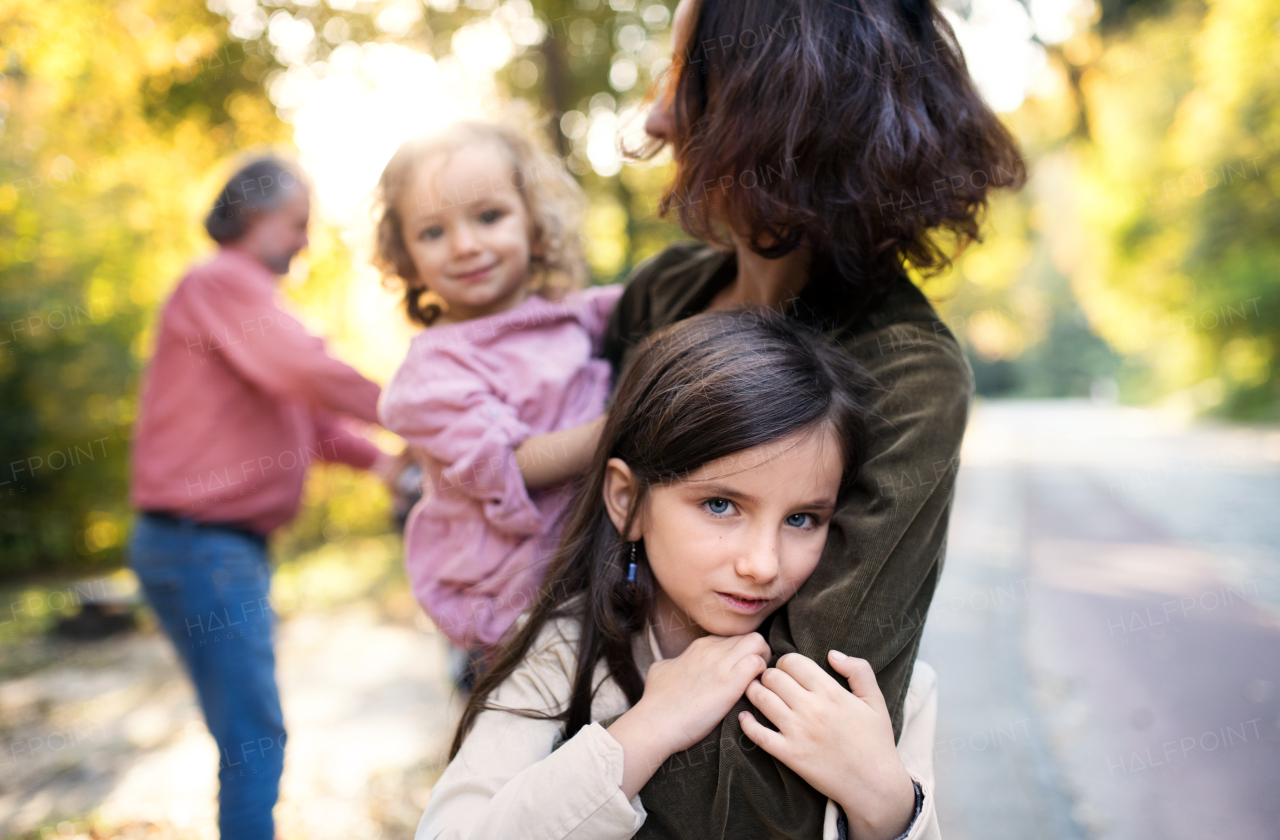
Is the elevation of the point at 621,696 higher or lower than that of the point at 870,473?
lower

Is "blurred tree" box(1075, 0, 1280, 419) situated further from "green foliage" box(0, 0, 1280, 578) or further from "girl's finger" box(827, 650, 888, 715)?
"girl's finger" box(827, 650, 888, 715)

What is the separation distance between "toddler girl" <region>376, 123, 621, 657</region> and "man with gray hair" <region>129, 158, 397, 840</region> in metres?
0.67

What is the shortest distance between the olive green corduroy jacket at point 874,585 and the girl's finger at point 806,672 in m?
0.02

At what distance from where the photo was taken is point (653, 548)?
1358 mm

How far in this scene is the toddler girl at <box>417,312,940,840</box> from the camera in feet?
3.74

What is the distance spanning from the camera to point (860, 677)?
3.84 feet

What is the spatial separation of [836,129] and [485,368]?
78 cm

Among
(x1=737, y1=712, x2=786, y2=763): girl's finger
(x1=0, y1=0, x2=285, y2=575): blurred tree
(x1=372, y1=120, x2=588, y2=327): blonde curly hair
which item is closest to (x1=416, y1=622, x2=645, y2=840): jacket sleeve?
(x1=737, y1=712, x2=786, y2=763): girl's finger

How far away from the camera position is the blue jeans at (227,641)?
222cm

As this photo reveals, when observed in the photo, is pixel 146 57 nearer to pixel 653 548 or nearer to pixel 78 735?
pixel 78 735

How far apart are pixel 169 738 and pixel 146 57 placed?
4.44 metres

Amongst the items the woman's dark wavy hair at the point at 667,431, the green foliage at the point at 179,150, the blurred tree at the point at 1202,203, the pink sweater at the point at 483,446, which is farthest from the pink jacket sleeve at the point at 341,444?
the blurred tree at the point at 1202,203

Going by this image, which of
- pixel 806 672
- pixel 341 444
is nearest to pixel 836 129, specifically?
pixel 806 672

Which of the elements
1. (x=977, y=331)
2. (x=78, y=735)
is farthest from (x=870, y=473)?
(x=977, y=331)
